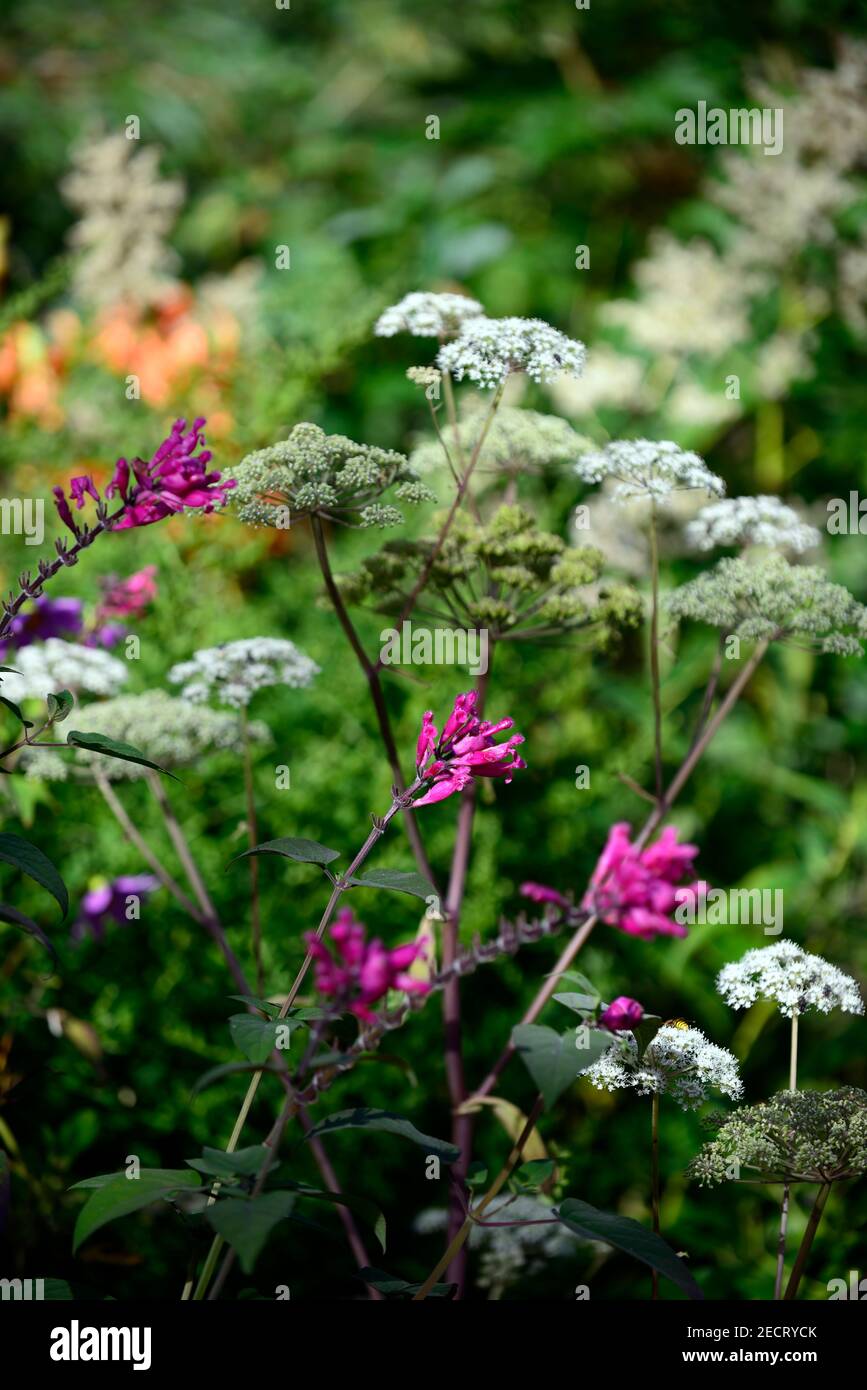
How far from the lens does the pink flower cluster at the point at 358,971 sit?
61 centimetres

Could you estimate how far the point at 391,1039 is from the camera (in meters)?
1.37

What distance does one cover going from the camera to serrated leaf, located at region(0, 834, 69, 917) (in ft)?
2.49

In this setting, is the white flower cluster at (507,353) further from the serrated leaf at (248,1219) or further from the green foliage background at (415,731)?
the serrated leaf at (248,1219)

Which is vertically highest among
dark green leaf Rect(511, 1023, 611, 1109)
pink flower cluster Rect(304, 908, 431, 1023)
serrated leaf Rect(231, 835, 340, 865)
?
serrated leaf Rect(231, 835, 340, 865)

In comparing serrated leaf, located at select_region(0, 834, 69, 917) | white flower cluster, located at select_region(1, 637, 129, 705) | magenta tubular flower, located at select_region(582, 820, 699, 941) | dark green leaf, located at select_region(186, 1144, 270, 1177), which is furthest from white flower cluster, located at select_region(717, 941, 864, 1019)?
white flower cluster, located at select_region(1, 637, 129, 705)

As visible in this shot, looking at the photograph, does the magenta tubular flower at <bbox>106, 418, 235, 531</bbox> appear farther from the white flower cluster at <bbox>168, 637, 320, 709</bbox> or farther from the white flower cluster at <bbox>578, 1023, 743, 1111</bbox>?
the white flower cluster at <bbox>578, 1023, 743, 1111</bbox>

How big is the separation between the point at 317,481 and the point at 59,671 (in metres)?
0.39

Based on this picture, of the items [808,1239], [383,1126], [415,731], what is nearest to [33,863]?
[383,1126]

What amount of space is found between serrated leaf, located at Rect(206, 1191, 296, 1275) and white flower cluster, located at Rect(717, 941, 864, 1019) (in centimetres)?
39

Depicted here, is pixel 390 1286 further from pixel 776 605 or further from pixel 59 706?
pixel 776 605

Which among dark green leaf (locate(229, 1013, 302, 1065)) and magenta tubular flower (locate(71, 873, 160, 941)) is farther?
magenta tubular flower (locate(71, 873, 160, 941))

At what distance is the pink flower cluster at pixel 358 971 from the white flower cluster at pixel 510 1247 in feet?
1.84

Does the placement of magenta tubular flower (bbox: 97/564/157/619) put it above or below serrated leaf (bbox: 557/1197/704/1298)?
above

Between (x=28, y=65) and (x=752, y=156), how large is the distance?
2579 millimetres
